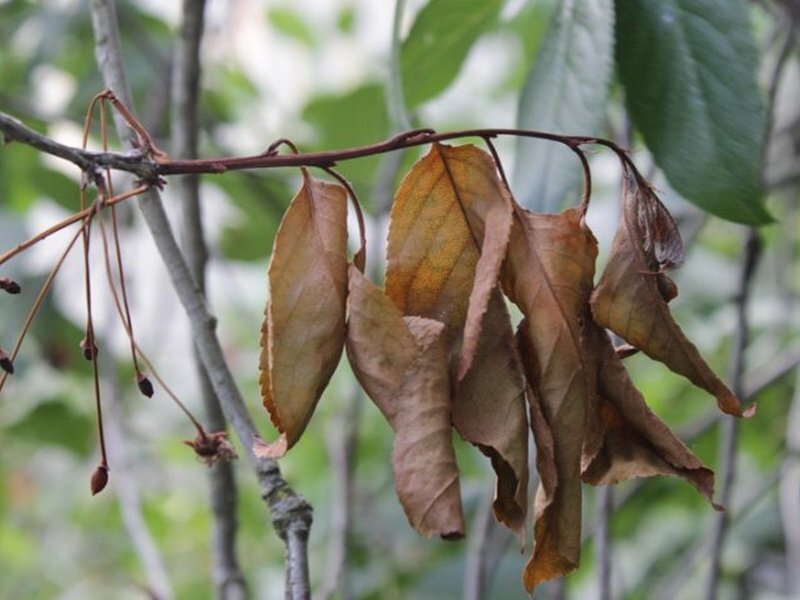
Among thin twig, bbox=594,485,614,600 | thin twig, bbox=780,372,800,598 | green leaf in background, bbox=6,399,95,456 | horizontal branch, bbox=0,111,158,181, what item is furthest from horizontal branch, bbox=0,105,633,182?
green leaf in background, bbox=6,399,95,456

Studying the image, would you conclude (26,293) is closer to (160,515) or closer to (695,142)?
(160,515)

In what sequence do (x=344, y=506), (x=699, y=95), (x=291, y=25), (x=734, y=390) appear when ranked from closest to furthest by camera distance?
(x=699, y=95) → (x=734, y=390) → (x=344, y=506) → (x=291, y=25)

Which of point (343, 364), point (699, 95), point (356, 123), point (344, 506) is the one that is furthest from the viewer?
point (343, 364)

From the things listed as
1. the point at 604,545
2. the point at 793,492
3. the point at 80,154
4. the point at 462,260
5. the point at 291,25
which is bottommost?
the point at 793,492

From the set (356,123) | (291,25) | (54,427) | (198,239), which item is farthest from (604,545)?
(291,25)

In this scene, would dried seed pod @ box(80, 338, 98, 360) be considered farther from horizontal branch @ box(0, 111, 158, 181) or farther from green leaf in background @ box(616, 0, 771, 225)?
green leaf in background @ box(616, 0, 771, 225)

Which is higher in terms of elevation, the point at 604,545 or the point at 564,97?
the point at 564,97

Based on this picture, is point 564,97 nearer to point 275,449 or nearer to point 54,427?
point 275,449
